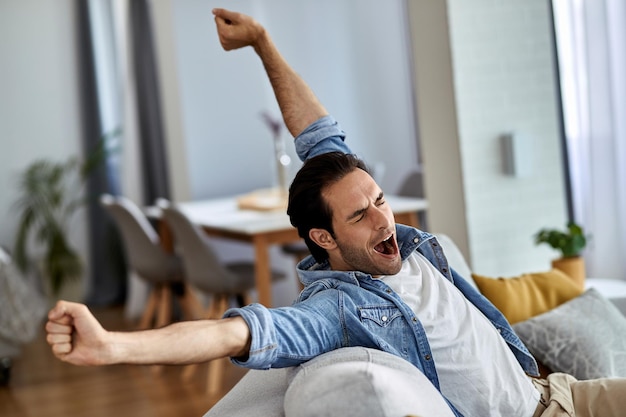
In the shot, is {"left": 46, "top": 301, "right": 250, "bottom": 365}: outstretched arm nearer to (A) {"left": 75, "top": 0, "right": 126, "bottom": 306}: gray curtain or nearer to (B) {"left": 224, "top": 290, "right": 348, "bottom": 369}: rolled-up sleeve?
(B) {"left": 224, "top": 290, "right": 348, "bottom": 369}: rolled-up sleeve

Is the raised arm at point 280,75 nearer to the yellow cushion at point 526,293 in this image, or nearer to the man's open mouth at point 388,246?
the man's open mouth at point 388,246

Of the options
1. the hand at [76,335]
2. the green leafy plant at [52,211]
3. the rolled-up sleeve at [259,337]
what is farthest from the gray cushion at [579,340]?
the green leafy plant at [52,211]

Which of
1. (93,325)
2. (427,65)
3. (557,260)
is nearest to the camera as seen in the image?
(93,325)

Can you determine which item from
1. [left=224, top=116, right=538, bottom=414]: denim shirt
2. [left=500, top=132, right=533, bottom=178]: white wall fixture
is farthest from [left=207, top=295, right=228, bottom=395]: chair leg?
[left=224, top=116, right=538, bottom=414]: denim shirt

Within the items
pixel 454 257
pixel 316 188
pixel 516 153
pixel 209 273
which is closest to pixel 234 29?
pixel 316 188

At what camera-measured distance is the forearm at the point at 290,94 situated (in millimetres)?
2383

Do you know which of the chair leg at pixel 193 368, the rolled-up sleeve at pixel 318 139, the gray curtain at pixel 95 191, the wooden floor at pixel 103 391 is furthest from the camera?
the gray curtain at pixel 95 191

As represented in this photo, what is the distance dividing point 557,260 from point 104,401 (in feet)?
6.70

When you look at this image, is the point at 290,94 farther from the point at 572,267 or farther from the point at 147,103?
the point at 147,103

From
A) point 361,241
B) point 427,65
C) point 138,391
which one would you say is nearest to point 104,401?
point 138,391

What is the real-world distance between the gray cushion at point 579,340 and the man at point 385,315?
31 cm

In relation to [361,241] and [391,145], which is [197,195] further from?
[361,241]

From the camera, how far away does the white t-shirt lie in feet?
6.32

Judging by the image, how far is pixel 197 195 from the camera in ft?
20.6
